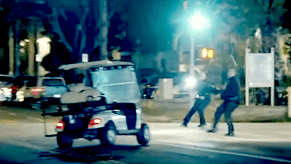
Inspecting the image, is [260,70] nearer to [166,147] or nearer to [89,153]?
[166,147]

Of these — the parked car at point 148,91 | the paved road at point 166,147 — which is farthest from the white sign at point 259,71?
the parked car at point 148,91

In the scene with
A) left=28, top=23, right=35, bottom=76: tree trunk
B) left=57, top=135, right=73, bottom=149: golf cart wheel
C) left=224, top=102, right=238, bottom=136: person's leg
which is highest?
left=28, top=23, right=35, bottom=76: tree trunk

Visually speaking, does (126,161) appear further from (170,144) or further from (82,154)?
(170,144)

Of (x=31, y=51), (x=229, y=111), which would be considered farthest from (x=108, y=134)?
(x=31, y=51)

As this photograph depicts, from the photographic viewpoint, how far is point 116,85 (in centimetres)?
1800

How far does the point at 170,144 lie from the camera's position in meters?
14.8

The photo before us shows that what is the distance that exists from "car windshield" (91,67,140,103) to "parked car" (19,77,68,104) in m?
10.9

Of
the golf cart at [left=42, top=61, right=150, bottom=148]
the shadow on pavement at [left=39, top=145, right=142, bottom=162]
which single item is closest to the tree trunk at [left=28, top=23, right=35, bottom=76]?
the golf cart at [left=42, top=61, right=150, bottom=148]

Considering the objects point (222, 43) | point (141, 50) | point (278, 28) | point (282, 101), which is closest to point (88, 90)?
point (282, 101)

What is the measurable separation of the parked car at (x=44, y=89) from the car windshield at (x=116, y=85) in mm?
10856

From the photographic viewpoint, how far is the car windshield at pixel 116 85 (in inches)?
699

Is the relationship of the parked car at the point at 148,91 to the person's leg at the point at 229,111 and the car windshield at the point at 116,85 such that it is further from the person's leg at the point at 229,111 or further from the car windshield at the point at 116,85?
the person's leg at the point at 229,111

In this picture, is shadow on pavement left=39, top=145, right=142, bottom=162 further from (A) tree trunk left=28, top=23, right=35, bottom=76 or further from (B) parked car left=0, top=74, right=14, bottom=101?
(A) tree trunk left=28, top=23, right=35, bottom=76

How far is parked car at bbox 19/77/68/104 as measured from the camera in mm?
29562
